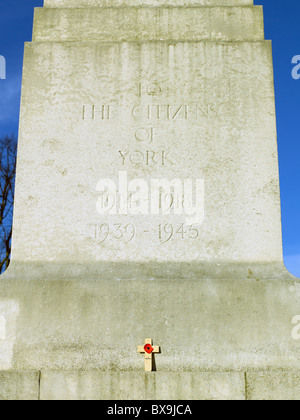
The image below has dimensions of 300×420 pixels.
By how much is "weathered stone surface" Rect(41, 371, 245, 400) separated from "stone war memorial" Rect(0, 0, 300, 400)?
0.01 metres

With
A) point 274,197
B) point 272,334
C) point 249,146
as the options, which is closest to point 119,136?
point 249,146

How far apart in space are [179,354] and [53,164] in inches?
112

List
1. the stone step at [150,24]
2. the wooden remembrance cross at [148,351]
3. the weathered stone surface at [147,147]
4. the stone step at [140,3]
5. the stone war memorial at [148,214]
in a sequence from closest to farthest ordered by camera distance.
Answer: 1. the wooden remembrance cross at [148,351]
2. the stone war memorial at [148,214]
3. the weathered stone surface at [147,147]
4. the stone step at [150,24]
5. the stone step at [140,3]

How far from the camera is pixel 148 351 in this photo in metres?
5.35

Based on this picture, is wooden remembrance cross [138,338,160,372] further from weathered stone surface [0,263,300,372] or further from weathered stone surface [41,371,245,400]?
weathered stone surface [41,371,245,400]

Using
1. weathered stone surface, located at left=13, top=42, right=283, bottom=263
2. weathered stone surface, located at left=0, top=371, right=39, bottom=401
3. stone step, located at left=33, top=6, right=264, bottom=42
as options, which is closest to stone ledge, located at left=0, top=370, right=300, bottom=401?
weathered stone surface, located at left=0, top=371, right=39, bottom=401

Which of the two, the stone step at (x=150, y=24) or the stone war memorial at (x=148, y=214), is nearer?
the stone war memorial at (x=148, y=214)

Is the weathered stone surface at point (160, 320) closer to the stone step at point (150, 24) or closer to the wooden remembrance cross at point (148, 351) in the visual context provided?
the wooden remembrance cross at point (148, 351)

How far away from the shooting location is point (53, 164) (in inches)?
244

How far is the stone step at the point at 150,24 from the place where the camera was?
6.62 metres

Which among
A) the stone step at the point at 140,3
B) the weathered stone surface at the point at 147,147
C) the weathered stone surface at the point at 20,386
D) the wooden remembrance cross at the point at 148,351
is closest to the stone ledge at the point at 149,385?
the weathered stone surface at the point at 20,386

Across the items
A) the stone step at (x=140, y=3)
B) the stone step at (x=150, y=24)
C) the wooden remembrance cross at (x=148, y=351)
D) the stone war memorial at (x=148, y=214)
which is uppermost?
the stone step at (x=140, y=3)

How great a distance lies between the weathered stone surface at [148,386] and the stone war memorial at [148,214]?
0.01 meters
